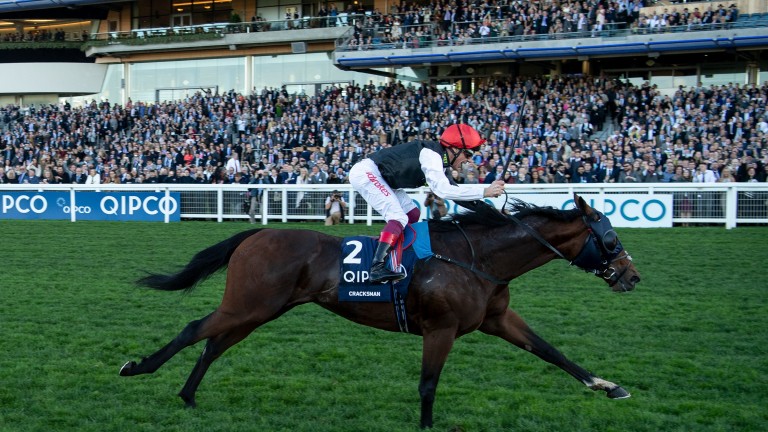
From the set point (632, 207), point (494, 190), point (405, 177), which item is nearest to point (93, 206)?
point (632, 207)

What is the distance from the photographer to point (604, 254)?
5496 mm

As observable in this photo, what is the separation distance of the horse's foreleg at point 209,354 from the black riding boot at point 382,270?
873 mm

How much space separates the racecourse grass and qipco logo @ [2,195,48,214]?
437 inches

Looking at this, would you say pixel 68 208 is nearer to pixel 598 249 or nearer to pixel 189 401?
pixel 189 401

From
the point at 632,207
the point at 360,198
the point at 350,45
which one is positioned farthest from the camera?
the point at 350,45

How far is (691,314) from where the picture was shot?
27.5ft

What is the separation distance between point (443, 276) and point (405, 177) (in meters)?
0.71

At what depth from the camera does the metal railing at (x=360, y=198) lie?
16297 mm

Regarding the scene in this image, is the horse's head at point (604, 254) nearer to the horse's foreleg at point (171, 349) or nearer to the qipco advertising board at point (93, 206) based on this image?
the horse's foreleg at point (171, 349)

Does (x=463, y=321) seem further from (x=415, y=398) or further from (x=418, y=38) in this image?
(x=418, y=38)

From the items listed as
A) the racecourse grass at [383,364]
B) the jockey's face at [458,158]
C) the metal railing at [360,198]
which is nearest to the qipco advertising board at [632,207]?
the metal railing at [360,198]

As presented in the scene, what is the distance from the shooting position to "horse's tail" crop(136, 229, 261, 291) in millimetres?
5734

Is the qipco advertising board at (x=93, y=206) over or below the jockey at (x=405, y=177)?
below

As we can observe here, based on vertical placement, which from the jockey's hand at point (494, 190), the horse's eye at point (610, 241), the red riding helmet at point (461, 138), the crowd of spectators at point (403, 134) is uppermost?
the crowd of spectators at point (403, 134)
